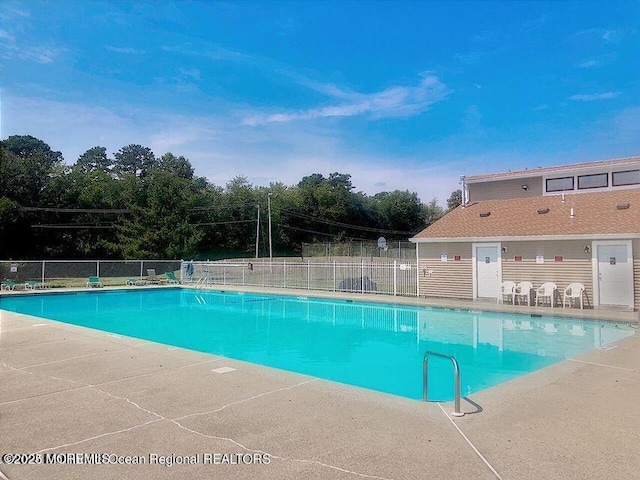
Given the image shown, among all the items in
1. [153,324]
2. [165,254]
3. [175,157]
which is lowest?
[153,324]

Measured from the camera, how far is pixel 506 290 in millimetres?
16078

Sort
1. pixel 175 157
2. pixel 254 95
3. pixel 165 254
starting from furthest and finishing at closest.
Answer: pixel 175 157
pixel 165 254
pixel 254 95

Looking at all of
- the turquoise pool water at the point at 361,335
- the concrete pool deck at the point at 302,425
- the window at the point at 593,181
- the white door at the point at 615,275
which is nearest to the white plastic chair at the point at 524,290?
the turquoise pool water at the point at 361,335

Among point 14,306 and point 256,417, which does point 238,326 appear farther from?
point 14,306

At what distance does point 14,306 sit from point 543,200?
22451 millimetres

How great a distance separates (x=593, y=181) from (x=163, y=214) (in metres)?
31.6

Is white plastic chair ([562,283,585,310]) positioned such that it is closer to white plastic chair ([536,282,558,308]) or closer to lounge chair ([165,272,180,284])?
white plastic chair ([536,282,558,308])

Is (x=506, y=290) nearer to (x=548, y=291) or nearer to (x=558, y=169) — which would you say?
(x=548, y=291)

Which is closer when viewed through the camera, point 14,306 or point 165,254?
point 14,306

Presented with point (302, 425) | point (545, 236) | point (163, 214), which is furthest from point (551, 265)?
point (163, 214)

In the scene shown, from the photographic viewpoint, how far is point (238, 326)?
14477mm

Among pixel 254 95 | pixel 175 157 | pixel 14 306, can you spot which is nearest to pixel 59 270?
pixel 14 306

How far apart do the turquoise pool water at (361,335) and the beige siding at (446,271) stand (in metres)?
2.09

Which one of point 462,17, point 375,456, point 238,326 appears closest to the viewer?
point 375,456
